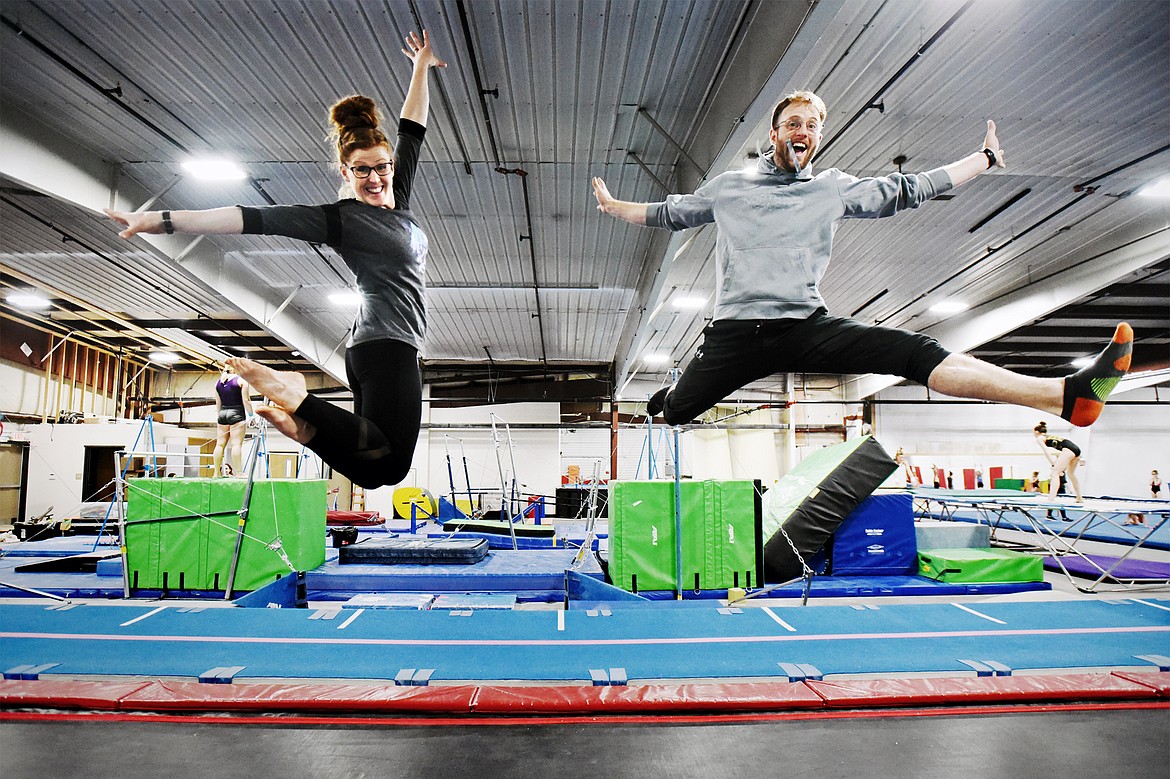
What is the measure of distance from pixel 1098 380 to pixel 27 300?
41.0ft

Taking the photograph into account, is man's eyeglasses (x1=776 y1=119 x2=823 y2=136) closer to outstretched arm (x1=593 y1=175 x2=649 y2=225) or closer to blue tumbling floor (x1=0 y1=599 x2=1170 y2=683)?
outstretched arm (x1=593 y1=175 x2=649 y2=225)

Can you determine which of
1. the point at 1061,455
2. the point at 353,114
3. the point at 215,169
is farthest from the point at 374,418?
the point at 1061,455

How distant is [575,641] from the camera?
10.9 ft

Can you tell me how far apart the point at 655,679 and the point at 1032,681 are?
5.70 ft

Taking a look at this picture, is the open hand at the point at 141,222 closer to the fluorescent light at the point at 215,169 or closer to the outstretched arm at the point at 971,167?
the outstretched arm at the point at 971,167

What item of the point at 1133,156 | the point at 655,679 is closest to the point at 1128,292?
the point at 1133,156

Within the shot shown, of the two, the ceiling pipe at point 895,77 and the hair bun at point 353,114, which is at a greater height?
the ceiling pipe at point 895,77

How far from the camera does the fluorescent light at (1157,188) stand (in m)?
6.30

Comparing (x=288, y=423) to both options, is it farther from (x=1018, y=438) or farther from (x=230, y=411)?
(x=1018, y=438)

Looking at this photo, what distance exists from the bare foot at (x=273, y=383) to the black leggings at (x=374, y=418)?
0.03 metres

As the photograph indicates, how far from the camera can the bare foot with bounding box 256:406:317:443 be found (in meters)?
1.42

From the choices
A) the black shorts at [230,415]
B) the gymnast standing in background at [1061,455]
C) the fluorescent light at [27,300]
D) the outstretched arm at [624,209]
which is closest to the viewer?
the outstretched arm at [624,209]

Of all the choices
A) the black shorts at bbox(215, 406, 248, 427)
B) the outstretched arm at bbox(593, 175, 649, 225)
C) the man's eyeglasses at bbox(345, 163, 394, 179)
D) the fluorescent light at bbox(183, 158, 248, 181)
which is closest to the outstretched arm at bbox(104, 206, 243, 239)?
the man's eyeglasses at bbox(345, 163, 394, 179)

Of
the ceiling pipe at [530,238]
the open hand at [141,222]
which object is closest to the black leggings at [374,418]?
the open hand at [141,222]
